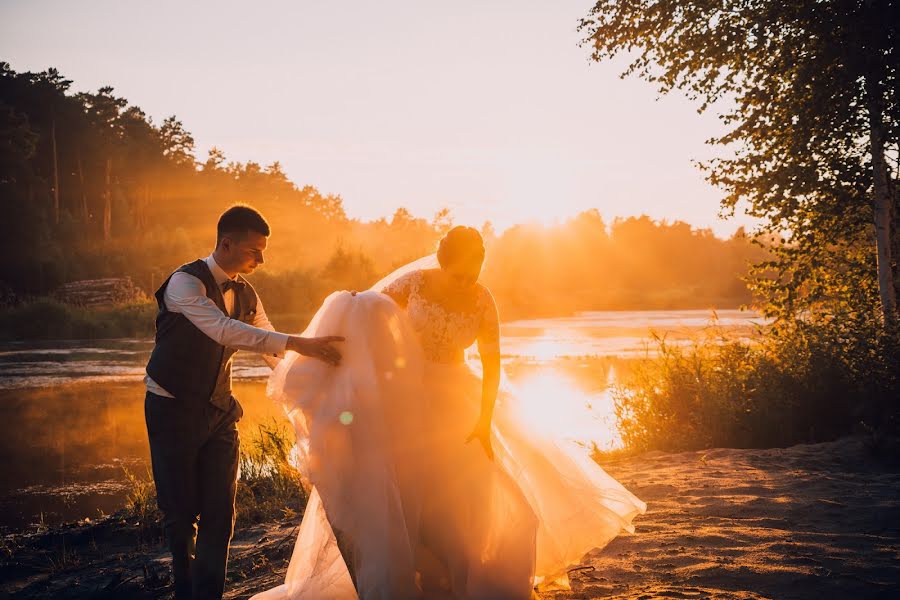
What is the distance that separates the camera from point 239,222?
398 cm

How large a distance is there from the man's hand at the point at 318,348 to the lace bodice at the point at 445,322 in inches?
22.5

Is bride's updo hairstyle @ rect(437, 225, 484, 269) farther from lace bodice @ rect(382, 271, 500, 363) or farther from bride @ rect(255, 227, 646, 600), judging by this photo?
lace bodice @ rect(382, 271, 500, 363)

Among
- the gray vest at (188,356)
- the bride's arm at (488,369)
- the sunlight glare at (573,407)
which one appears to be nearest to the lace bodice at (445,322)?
the bride's arm at (488,369)

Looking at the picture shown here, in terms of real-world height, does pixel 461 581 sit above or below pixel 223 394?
below

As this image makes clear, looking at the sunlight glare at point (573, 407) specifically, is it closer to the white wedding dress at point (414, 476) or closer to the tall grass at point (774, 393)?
the tall grass at point (774, 393)

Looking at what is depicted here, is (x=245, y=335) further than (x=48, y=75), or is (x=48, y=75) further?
(x=48, y=75)

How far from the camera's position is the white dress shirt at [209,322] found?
12.2 ft

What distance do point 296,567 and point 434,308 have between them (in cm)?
179

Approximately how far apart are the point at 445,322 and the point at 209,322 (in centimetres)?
139

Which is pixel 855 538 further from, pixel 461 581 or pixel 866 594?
pixel 461 581

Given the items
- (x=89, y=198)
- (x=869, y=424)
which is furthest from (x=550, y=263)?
(x=869, y=424)

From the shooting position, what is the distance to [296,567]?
4.09 m

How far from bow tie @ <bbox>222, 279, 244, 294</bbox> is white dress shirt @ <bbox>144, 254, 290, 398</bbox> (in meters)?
0.22

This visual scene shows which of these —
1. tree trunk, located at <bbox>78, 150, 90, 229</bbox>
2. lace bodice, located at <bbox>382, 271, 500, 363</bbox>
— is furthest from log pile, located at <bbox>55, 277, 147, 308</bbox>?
lace bodice, located at <bbox>382, 271, 500, 363</bbox>
